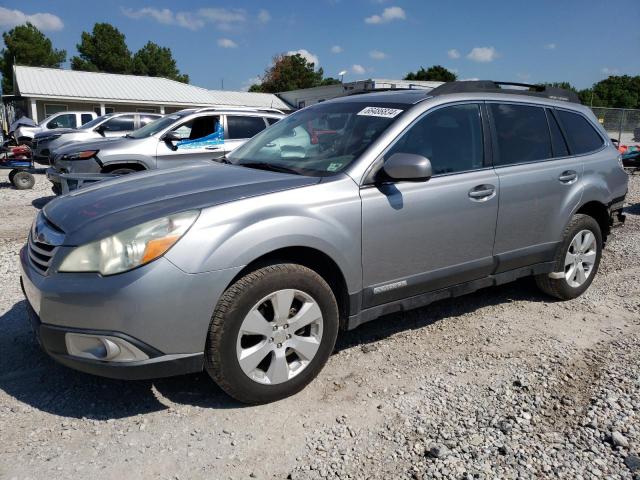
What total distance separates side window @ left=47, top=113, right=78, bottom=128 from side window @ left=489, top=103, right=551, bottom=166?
748 inches

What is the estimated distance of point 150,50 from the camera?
65.8 m

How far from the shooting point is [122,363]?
253 centimetres

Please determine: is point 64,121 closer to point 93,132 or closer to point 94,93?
point 93,132

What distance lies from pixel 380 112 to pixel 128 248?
6.43ft

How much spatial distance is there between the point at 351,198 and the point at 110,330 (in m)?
1.50

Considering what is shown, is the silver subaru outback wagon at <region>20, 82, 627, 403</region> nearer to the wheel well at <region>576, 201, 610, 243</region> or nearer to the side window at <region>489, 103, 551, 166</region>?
the side window at <region>489, 103, 551, 166</region>

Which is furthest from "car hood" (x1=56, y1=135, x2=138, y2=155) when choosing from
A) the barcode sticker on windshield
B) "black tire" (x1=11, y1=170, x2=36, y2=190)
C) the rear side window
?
Result: the rear side window

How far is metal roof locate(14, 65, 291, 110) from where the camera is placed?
1203 inches

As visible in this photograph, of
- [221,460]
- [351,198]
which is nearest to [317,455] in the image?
[221,460]

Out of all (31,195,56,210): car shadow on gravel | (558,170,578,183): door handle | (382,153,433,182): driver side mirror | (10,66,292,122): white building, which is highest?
(10,66,292,122): white building

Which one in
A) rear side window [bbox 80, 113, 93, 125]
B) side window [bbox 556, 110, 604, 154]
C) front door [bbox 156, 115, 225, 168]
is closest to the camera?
side window [bbox 556, 110, 604, 154]

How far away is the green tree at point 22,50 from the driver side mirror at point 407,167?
63.5 metres

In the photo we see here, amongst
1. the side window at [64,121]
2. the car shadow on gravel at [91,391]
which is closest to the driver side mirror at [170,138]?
the car shadow on gravel at [91,391]

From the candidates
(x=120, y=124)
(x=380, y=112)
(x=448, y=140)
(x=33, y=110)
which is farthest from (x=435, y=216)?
(x=33, y=110)
